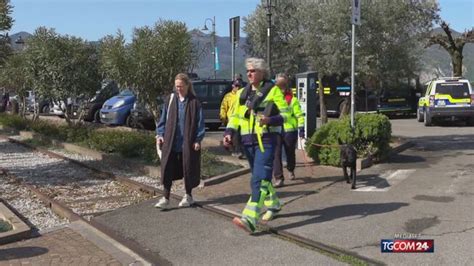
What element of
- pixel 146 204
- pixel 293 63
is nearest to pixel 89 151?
pixel 146 204

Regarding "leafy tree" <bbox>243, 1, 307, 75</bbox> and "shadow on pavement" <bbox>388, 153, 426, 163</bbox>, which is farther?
"leafy tree" <bbox>243, 1, 307, 75</bbox>

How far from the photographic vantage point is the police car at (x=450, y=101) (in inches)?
843

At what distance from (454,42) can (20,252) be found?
32999mm

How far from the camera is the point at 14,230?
7.00m

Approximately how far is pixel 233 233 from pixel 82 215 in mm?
2467

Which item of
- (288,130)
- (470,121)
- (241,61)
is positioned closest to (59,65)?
(288,130)

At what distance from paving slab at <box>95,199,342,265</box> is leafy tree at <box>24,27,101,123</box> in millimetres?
9198

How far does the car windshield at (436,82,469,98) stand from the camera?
21734 mm

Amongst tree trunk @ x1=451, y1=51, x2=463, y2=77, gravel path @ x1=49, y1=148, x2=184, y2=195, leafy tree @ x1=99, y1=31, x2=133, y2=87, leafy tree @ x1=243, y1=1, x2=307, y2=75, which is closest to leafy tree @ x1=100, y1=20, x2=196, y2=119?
leafy tree @ x1=99, y1=31, x2=133, y2=87

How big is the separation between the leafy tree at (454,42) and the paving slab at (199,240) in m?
29.8

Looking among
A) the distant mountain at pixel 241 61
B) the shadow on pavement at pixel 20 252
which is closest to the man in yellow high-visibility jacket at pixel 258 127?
the shadow on pavement at pixel 20 252

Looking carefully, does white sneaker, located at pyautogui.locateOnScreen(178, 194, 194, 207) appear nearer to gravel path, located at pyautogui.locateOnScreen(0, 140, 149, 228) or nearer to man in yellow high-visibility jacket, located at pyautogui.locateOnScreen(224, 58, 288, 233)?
gravel path, located at pyautogui.locateOnScreen(0, 140, 149, 228)

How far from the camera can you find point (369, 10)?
17.2m

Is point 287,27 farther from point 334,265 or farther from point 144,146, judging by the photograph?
point 334,265
